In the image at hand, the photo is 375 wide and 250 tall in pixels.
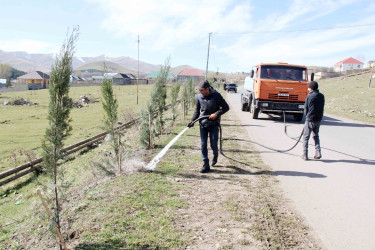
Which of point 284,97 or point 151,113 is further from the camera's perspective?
point 284,97

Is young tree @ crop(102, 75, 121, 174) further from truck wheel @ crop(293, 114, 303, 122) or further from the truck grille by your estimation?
truck wheel @ crop(293, 114, 303, 122)

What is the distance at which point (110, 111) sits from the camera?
18.9 feet

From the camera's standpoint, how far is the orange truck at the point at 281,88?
42.4 ft

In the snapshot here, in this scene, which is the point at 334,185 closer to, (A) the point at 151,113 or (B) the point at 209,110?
(B) the point at 209,110

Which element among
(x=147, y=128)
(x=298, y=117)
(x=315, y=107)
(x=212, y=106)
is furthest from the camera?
(x=298, y=117)

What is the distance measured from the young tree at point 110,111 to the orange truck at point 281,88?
29.0ft

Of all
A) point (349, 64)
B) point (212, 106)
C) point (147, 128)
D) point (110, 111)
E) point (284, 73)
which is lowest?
point (147, 128)

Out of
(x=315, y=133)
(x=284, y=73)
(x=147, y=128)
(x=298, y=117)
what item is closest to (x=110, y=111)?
(x=147, y=128)

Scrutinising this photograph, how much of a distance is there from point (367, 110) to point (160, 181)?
18690 millimetres

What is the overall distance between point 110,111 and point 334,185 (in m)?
4.52

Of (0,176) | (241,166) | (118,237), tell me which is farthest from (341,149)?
(0,176)

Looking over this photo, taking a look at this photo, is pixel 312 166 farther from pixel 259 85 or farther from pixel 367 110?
pixel 367 110

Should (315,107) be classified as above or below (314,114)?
above

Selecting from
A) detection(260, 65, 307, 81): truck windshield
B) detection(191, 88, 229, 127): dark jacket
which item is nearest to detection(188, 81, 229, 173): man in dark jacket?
detection(191, 88, 229, 127): dark jacket
